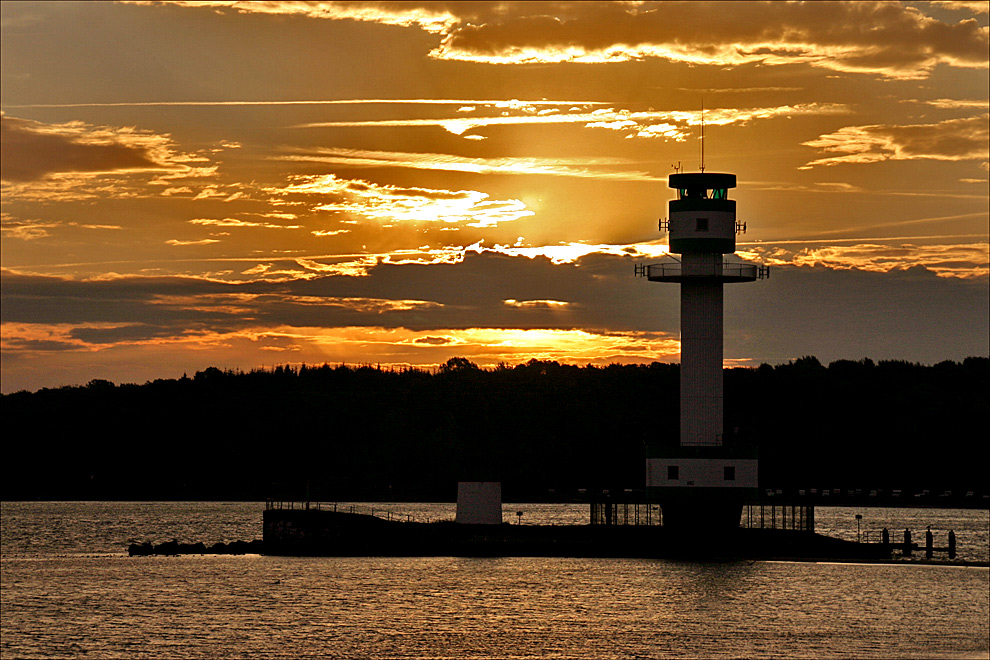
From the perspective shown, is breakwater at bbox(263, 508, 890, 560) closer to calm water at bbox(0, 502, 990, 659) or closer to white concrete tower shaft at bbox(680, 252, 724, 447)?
calm water at bbox(0, 502, 990, 659)

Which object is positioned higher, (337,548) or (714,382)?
(714,382)

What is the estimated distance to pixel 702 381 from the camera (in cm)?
8219

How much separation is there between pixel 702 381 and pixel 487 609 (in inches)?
869

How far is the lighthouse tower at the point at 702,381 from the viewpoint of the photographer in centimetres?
8088

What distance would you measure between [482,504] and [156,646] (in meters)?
30.7

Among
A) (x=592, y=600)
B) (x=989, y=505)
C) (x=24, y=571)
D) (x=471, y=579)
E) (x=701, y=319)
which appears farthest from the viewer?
(x=989, y=505)

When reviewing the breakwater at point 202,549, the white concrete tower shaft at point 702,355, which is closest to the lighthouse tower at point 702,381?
the white concrete tower shaft at point 702,355

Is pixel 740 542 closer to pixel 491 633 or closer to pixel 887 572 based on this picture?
pixel 887 572

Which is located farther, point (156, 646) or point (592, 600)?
point (592, 600)

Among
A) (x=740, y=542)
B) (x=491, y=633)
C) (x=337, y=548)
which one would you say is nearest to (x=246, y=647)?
(x=491, y=633)

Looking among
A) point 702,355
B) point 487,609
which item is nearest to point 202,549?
point 487,609

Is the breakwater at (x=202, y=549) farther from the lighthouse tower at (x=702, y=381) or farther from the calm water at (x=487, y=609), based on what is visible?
the lighthouse tower at (x=702, y=381)

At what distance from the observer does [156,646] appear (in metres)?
59.0

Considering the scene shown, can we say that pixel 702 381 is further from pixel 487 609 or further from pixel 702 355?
pixel 487 609
